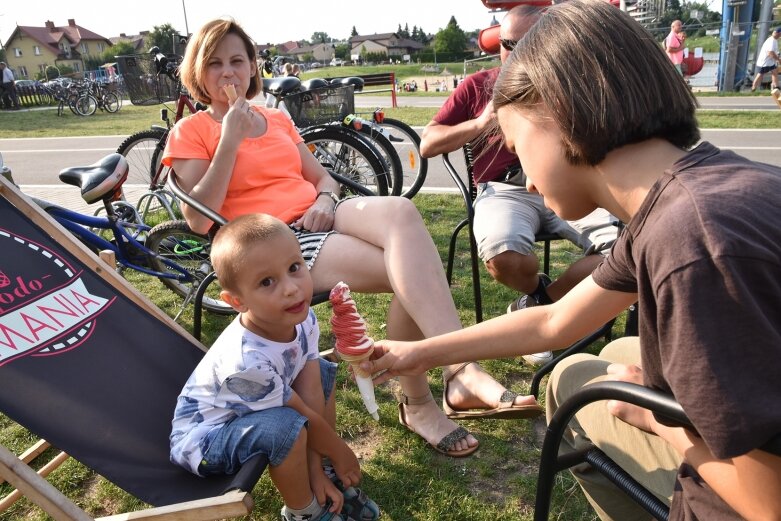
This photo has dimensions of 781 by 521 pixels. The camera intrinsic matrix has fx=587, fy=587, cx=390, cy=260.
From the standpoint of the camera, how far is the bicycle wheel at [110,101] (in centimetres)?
1836

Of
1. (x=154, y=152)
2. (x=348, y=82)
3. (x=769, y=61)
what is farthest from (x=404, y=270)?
(x=769, y=61)

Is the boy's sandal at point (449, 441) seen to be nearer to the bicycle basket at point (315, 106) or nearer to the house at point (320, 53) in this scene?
the bicycle basket at point (315, 106)

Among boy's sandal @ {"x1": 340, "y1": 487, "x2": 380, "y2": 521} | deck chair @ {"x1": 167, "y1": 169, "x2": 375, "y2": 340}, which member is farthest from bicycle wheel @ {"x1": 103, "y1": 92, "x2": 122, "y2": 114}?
boy's sandal @ {"x1": 340, "y1": 487, "x2": 380, "y2": 521}

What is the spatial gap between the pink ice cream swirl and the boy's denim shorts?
0.85 feet

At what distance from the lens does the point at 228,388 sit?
1.69 m

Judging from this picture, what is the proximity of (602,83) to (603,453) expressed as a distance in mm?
856

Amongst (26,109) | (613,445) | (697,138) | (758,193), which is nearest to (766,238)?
(758,193)

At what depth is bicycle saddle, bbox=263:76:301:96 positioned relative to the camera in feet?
19.3

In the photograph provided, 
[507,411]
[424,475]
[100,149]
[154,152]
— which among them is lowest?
[424,475]

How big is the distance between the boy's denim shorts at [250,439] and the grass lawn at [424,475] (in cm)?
52

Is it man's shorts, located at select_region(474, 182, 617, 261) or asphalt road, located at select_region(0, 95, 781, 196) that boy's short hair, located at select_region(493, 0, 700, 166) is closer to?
man's shorts, located at select_region(474, 182, 617, 261)

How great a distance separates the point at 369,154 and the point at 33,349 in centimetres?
376

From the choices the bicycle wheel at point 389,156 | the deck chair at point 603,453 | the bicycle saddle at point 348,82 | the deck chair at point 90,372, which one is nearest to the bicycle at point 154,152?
the bicycle saddle at point 348,82

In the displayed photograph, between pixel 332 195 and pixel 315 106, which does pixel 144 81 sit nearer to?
pixel 315 106
